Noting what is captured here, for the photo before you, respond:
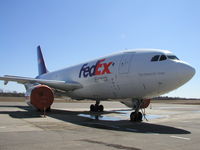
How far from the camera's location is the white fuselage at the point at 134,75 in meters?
10.7

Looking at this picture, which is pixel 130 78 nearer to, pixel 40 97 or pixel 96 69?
pixel 96 69

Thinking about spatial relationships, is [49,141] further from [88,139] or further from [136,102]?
[136,102]

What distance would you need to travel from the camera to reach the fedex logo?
14602 mm

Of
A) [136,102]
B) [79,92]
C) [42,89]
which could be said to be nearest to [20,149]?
[136,102]

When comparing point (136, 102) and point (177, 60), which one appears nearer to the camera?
point (177, 60)

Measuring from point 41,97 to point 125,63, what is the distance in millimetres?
5815

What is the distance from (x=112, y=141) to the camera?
6824mm

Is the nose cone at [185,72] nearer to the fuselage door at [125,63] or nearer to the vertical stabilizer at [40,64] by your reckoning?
the fuselage door at [125,63]

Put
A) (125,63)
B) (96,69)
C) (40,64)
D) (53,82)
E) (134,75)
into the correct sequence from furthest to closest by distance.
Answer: (40,64) → (53,82) → (96,69) → (125,63) → (134,75)

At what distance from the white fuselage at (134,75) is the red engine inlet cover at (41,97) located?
2781mm

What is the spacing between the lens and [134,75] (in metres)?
12.1

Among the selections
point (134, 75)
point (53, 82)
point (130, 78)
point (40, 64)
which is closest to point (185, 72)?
point (134, 75)

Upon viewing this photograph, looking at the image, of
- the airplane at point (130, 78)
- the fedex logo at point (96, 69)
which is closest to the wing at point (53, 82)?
the airplane at point (130, 78)

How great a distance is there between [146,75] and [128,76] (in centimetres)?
119
